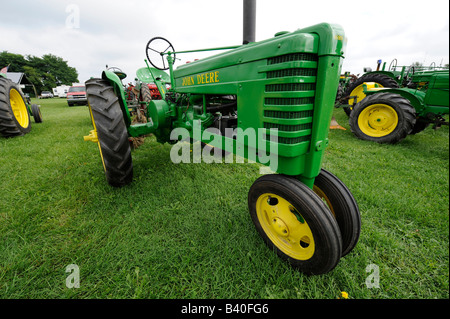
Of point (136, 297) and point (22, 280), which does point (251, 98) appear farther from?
point (22, 280)

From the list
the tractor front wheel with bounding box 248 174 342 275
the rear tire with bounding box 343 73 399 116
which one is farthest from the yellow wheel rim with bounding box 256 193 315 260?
the rear tire with bounding box 343 73 399 116

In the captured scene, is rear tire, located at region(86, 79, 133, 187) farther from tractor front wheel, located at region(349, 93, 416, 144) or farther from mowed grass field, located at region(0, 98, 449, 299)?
tractor front wheel, located at region(349, 93, 416, 144)

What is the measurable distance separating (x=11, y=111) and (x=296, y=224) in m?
5.87

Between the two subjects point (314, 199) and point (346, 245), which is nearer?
point (314, 199)

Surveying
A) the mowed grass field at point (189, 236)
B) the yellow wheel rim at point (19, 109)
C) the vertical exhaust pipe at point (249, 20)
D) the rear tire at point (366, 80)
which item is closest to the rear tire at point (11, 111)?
the yellow wheel rim at point (19, 109)

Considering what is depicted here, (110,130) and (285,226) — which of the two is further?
(110,130)

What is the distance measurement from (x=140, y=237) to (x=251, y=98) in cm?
149

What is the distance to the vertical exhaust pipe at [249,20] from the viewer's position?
215cm

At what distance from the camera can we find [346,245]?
4.88ft

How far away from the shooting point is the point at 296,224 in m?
1.44

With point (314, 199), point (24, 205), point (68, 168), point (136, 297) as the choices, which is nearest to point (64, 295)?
point (136, 297)

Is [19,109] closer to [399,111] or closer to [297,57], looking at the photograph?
[297,57]

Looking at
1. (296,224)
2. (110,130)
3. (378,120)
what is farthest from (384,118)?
(110,130)

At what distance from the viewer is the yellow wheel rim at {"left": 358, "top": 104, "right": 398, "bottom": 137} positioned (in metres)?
4.16
